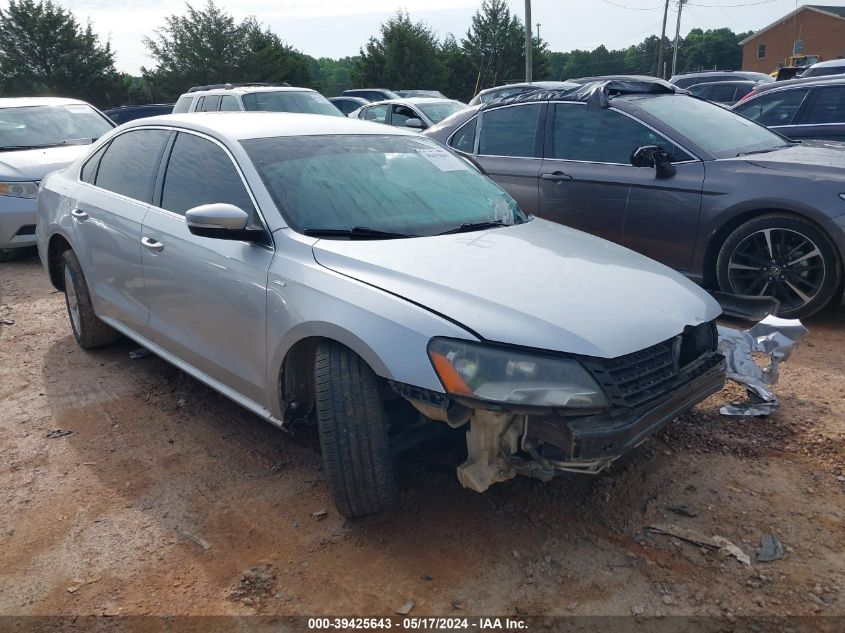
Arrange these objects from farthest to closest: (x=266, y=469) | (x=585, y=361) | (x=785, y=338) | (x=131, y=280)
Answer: (x=131, y=280) < (x=785, y=338) < (x=266, y=469) < (x=585, y=361)

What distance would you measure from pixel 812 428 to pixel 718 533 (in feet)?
3.73

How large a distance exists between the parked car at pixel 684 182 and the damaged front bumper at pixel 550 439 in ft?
8.94

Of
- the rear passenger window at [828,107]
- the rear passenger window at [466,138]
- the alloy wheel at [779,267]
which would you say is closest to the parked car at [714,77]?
the rear passenger window at [828,107]

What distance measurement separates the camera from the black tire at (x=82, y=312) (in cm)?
473

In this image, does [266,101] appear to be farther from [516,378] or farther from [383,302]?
[516,378]

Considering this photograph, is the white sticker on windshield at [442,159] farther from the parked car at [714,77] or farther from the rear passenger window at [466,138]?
the parked car at [714,77]

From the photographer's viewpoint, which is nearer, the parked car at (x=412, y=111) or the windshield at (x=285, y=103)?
the windshield at (x=285, y=103)

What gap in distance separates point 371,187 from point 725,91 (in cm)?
1527

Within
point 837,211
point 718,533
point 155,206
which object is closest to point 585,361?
point 718,533

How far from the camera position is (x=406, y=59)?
3781 centimetres

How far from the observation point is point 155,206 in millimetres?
3898

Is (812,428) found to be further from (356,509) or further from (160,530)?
(160,530)

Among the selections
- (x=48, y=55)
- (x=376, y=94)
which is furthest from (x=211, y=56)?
(x=376, y=94)

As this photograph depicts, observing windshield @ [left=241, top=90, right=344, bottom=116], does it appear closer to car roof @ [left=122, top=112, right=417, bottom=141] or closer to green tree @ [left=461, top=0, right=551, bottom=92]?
car roof @ [left=122, top=112, right=417, bottom=141]
